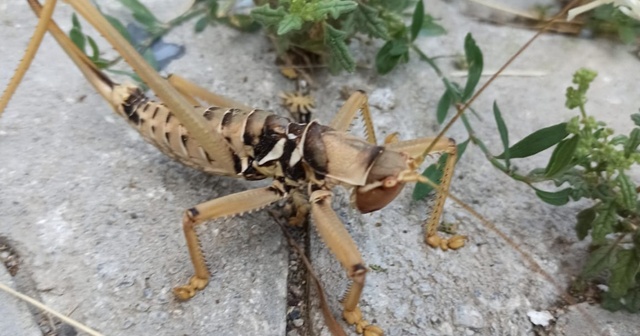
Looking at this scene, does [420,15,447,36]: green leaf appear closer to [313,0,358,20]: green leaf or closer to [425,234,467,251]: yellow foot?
[313,0,358,20]: green leaf

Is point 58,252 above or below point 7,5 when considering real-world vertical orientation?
below

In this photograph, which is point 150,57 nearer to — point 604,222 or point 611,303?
point 604,222

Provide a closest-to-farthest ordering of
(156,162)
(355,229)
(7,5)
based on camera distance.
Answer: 1. (355,229)
2. (156,162)
3. (7,5)

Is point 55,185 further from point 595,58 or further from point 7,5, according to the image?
point 595,58

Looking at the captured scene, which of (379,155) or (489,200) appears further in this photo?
(489,200)

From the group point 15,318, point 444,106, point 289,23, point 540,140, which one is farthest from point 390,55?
point 15,318

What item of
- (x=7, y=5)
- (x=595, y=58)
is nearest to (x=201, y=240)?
(x=7, y=5)
